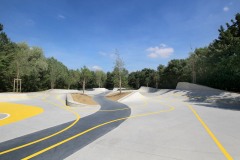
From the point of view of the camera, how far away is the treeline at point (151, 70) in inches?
1364

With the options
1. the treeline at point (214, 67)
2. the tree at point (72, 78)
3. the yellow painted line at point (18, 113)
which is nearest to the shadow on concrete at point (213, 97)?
the treeline at point (214, 67)

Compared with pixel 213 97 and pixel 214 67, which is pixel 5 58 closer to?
pixel 213 97

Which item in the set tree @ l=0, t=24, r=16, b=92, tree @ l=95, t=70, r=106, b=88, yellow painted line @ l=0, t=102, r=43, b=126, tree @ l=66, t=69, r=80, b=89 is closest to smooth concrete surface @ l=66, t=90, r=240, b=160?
yellow painted line @ l=0, t=102, r=43, b=126

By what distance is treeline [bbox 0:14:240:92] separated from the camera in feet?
114

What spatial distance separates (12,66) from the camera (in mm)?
46375

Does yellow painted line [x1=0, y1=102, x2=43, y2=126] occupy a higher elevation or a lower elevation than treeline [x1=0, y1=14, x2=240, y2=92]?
lower

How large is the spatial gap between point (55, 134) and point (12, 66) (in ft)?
143

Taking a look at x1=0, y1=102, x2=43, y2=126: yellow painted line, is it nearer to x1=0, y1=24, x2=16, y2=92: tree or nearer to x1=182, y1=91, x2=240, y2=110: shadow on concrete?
x1=182, y1=91, x2=240, y2=110: shadow on concrete

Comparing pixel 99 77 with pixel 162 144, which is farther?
pixel 99 77

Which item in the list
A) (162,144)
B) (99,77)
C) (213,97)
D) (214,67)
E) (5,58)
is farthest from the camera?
(99,77)

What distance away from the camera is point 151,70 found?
8931 cm

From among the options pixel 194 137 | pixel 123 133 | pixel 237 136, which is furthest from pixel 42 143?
pixel 237 136

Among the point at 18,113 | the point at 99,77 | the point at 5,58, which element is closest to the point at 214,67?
the point at 18,113

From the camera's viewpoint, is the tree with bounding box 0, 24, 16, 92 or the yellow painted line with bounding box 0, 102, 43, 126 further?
the tree with bounding box 0, 24, 16, 92
